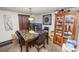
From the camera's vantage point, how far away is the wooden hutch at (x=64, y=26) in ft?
3.71

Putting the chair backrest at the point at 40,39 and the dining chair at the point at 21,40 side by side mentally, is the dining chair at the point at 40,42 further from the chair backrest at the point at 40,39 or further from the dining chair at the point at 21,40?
the dining chair at the point at 21,40

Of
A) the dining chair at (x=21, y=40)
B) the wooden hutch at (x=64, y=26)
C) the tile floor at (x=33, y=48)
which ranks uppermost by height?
the wooden hutch at (x=64, y=26)

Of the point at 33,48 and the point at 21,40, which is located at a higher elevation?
the point at 21,40

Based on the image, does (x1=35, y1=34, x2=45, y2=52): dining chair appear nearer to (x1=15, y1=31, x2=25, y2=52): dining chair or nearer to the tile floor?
the tile floor

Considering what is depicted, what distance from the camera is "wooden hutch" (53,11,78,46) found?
1131mm

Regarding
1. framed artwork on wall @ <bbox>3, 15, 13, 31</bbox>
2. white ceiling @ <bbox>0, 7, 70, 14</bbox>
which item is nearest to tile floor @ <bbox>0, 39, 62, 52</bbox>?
framed artwork on wall @ <bbox>3, 15, 13, 31</bbox>

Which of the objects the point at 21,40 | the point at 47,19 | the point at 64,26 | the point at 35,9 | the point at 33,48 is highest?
the point at 35,9

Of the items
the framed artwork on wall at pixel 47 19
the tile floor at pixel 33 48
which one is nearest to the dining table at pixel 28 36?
the tile floor at pixel 33 48

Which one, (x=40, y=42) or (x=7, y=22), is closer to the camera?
(x=7, y=22)

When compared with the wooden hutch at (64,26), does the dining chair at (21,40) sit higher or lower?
lower

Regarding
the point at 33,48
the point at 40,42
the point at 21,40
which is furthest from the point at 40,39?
the point at 21,40

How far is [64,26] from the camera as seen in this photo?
119 centimetres

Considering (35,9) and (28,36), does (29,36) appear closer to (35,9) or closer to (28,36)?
(28,36)
